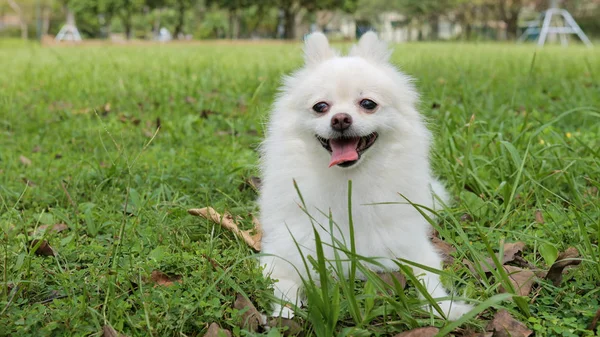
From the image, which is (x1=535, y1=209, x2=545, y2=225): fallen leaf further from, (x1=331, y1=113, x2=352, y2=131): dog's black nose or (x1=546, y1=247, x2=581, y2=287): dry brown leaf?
(x1=331, y1=113, x2=352, y2=131): dog's black nose

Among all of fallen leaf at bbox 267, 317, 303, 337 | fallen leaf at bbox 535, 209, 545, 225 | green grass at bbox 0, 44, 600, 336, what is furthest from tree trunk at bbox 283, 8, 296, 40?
fallen leaf at bbox 267, 317, 303, 337

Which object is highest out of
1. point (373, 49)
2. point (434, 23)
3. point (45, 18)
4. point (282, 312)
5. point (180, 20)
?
point (45, 18)

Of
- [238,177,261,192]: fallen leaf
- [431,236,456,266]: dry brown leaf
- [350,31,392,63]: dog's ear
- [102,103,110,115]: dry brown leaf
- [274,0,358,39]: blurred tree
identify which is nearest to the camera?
[431,236,456,266]: dry brown leaf

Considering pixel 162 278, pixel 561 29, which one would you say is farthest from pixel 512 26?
pixel 162 278

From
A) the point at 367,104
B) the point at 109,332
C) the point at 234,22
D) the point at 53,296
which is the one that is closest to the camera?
the point at 109,332

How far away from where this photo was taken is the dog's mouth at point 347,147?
7.13 feet

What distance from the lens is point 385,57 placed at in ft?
8.39

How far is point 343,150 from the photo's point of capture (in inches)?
87.3

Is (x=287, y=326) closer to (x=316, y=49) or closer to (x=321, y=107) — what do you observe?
(x=321, y=107)

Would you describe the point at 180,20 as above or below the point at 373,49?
above

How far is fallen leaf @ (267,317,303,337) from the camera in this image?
1.82 m

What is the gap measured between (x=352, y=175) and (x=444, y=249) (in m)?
0.63

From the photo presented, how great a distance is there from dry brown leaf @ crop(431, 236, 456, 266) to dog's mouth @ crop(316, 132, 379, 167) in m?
0.62

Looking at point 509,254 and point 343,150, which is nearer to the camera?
point 343,150
